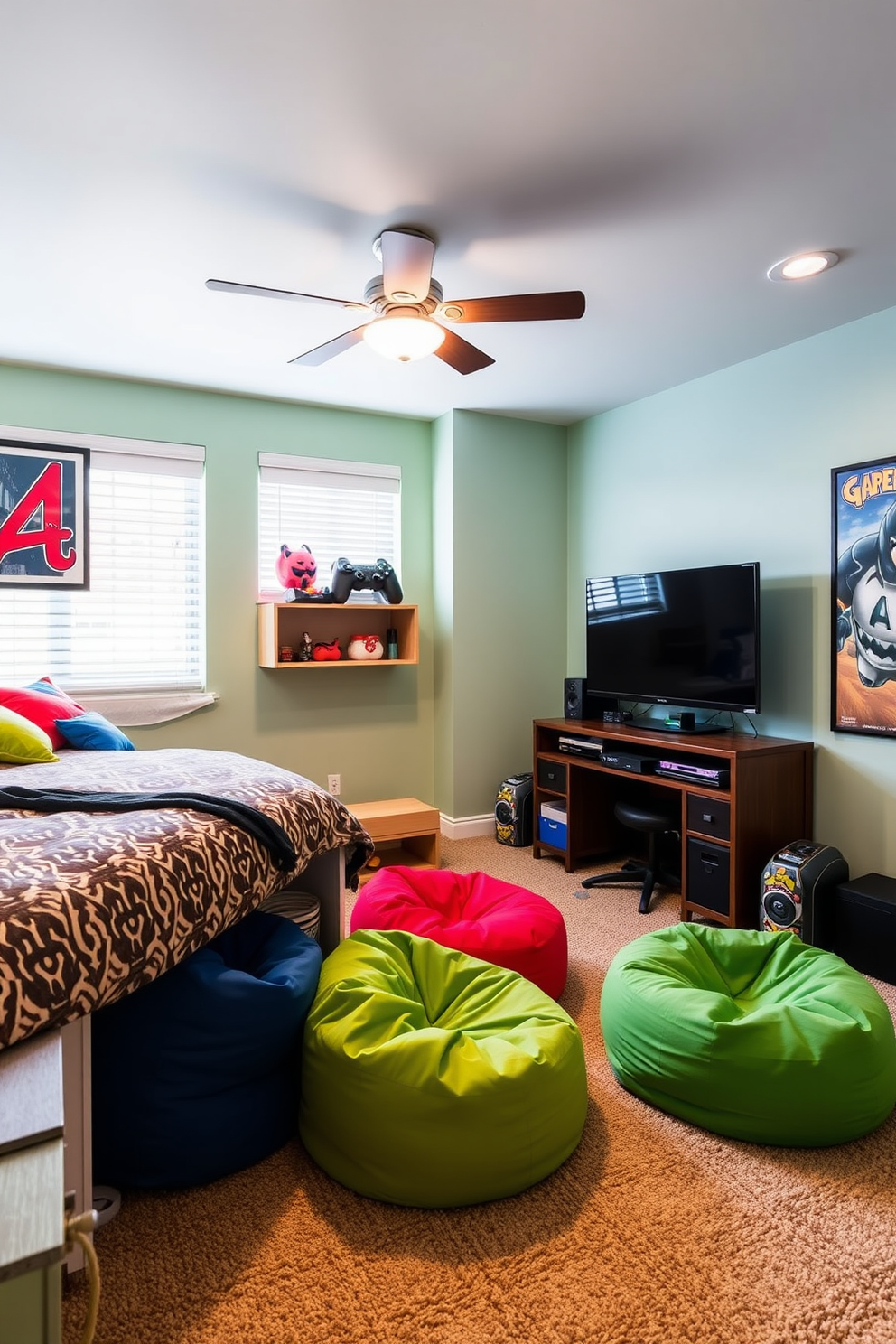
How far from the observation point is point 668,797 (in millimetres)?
3973

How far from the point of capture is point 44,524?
12.4 feet

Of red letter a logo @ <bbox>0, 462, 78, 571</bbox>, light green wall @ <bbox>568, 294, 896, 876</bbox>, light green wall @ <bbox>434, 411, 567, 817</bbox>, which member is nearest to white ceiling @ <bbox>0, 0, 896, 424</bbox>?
light green wall @ <bbox>568, 294, 896, 876</bbox>

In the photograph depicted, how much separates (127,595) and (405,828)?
73.0 inches

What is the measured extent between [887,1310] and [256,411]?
422cm

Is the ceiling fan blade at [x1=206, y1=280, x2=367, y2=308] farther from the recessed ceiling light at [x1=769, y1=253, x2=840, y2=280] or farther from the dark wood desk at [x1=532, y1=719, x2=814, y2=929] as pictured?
the dark wood desk at [x1=532, y1=719, x2=814, y2=929]

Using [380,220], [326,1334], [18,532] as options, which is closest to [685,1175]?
[326,1334]

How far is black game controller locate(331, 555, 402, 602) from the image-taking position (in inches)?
165

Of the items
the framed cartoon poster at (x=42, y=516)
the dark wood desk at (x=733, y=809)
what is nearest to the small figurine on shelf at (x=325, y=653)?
the framed cartoon poster at (x=42, y=516)

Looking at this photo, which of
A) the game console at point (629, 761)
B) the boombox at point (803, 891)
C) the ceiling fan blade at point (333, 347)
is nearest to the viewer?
the ceiling fan blade at point (333, 347)

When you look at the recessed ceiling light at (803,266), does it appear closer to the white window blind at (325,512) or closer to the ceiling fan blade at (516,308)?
the ceiling fan blade at (516,308)

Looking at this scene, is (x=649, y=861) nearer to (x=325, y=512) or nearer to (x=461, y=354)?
(x=461, y=354)

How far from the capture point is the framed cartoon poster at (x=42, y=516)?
3697 mm

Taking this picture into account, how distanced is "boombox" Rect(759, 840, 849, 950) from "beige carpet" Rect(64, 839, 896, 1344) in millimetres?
1085

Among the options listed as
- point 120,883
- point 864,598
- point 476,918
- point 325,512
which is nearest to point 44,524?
point 325,512
